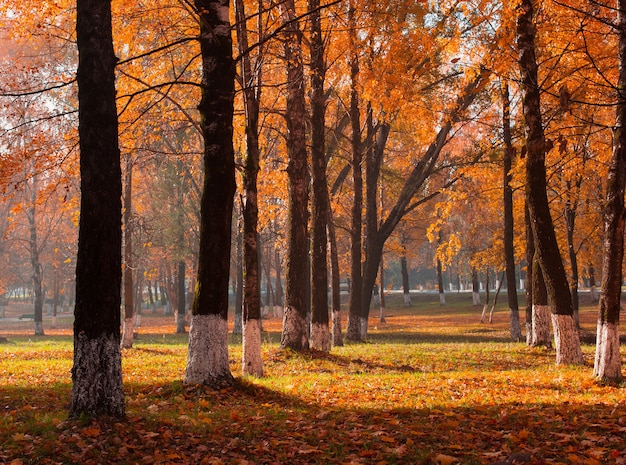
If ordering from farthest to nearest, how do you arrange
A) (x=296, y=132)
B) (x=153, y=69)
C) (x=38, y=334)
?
1. (x=38, y=334)
2. (x=153, y=69)
3. (x=296, y=132)

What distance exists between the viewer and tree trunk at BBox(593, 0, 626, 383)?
32.6 ft

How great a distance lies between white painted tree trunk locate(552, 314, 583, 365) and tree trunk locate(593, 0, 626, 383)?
2.12 m

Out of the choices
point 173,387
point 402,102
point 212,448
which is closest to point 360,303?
point 402,102

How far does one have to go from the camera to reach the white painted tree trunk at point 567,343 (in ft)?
40.7

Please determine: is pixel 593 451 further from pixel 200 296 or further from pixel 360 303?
pixel 360 303

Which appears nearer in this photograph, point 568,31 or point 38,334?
point 568,31

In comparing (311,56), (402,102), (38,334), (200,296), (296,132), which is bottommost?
(38,334)

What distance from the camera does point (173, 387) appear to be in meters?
8.90

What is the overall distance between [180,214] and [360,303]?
48.8 feet

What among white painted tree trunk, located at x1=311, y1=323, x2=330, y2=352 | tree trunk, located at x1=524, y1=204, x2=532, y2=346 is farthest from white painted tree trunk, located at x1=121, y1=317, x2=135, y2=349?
tree trunk, located at x1=524, y1=204, x2=532, y2=346

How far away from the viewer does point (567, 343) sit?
496 inches

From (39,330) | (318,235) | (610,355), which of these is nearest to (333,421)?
(610,355)

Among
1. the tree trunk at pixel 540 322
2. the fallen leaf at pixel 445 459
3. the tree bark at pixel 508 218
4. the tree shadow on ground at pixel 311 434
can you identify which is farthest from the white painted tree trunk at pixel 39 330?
the fallen leaf at pixel 445 459

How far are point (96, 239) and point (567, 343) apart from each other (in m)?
9.80
